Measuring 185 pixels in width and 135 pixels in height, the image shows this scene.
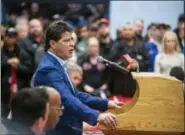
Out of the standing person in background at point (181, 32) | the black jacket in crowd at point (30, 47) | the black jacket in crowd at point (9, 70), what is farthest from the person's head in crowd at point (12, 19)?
the standing person in background at point (181, 32)

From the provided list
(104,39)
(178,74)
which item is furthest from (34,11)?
(178,74)

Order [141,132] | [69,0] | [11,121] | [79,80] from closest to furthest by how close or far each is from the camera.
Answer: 1. [11,121]
2. [141,132]
3. [79,80]
4. [69,0]

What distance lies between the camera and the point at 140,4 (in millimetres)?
10273

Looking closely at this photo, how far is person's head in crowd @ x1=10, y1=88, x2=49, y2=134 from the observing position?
2645 millimetres

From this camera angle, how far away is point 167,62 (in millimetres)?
6848

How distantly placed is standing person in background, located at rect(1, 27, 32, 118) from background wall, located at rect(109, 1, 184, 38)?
10.6ft

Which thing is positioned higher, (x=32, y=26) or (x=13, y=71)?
(x=32, y=26)

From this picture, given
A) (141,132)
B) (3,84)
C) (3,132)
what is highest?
(3,132)

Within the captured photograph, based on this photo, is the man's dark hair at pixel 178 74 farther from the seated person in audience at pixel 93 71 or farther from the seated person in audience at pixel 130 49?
the seated person in audience at pixel 93 71

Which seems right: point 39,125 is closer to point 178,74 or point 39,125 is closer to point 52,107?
point 52,107

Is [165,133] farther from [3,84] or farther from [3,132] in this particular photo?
[3,84]

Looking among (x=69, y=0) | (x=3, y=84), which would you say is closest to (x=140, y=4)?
(x=69, y=0)

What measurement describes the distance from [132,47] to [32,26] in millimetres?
1366

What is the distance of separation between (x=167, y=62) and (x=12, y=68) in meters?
1.91
